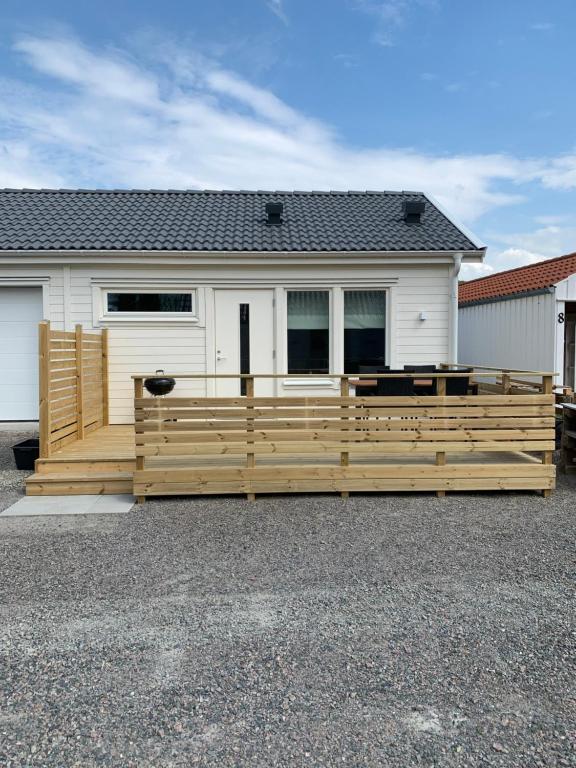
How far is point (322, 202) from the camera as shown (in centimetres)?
1058

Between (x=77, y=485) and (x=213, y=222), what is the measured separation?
536cm

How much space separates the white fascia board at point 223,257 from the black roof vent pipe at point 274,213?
1328 mm

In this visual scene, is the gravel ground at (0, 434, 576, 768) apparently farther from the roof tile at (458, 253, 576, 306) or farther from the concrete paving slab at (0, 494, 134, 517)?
the roof tile at (458, 253, 576, 306)

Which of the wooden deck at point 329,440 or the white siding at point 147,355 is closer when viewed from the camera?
the wooden deck at point 329,440

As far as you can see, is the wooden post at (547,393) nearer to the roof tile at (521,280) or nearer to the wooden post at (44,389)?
the wooden post at (44,389)

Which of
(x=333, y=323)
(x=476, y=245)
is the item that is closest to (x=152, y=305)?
(x=333, y=323)

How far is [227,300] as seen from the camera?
Result: 27.7 feet

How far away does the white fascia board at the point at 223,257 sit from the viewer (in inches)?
320

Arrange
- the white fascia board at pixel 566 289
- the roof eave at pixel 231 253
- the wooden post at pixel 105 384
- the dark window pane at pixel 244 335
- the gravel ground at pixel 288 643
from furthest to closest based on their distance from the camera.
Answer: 1. the white fascia board at pixel 566 289
2. the dark window pane at pixel 244 335
3. the wooden post at pixel 105 384
4. the roof eave at pixel 231 253
5. the gravel ground at pixel 288 643

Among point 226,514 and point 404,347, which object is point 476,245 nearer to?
point 404,347

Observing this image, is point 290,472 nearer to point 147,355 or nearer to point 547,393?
point 547,393

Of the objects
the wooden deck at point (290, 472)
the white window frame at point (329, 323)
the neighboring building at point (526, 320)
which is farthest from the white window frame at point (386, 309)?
the neighboring building at point (526, 320)

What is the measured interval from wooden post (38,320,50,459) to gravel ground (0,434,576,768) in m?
1.29

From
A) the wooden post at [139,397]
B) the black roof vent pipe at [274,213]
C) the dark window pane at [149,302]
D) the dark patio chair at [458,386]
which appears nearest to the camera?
the wooden post at [139,397]
